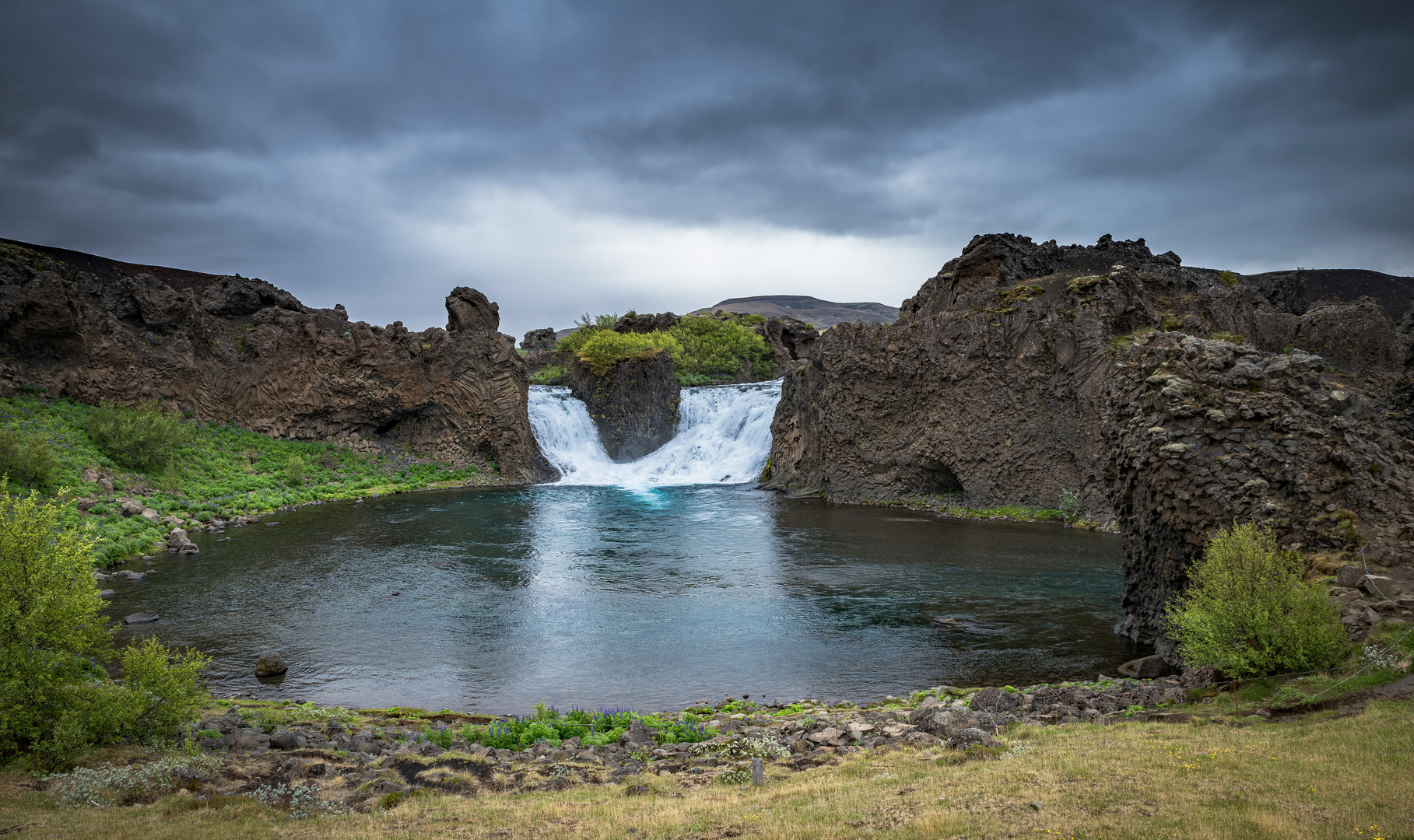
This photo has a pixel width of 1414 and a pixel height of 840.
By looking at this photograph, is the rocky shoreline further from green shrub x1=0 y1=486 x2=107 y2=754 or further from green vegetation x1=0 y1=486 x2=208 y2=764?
green shrub x1=0 y1=486 x2=107 y2=754

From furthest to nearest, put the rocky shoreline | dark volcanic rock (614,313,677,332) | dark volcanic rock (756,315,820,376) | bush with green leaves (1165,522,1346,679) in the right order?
dark volcanic rock (756,315,820,376) < dark volcanic rock (614,313,677,332) < bush with green leaves (1165,522,1346,679) < the rocky shoreline

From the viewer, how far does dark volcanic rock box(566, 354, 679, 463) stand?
2586 inches

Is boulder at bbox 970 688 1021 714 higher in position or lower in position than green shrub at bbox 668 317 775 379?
lower

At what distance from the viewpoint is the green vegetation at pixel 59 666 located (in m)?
9.91

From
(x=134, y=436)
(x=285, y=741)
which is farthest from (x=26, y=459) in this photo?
(x=285, y=741)

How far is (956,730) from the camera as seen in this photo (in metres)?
11.1

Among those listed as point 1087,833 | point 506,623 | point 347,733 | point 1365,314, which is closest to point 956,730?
point 1087,833

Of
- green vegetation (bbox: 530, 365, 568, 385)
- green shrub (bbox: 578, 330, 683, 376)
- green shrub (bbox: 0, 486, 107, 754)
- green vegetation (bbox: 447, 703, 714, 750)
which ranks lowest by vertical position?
green vegetation (bbox: 447, 703, 714, 750)

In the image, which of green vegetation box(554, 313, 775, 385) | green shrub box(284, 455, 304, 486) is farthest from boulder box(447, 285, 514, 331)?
green vegetation box(554, 313, 775, 385)

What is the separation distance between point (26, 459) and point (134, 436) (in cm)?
721

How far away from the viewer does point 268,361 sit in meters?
51.6

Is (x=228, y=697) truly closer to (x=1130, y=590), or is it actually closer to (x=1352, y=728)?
(x=1352, y=728)

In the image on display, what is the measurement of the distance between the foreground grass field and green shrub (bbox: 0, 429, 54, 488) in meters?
27.8

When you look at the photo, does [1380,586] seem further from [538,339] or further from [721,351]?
[538,339]
